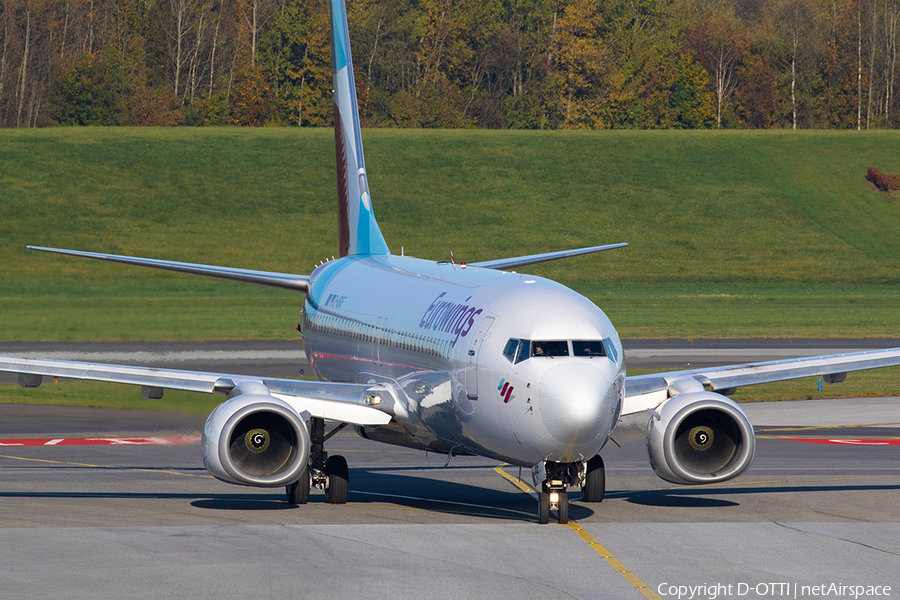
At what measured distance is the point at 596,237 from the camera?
9912 centimetres

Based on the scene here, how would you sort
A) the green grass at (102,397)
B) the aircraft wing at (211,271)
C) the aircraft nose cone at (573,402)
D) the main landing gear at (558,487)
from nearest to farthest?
the aircraft nose cone at (573,402)
the main landing gear at (558,487)
the aircraft wing at (211,271)
the green grass at (102,397)

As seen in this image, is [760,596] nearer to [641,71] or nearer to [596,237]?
[596,237]

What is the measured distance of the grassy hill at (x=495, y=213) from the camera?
80.8 m

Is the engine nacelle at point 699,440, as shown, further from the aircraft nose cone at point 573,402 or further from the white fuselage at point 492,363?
the aircraft nose cone at point 573,402

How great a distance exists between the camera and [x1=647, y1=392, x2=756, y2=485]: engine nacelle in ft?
69.1

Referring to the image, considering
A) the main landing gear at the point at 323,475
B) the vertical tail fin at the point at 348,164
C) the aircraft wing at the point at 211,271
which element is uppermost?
the vertical tail fin at the point at 348,164

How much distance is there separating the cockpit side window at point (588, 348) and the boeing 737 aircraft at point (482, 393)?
0.07ft

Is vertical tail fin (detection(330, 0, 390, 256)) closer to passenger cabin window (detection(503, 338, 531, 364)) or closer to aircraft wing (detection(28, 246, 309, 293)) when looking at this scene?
aircraft wing (detection(28, 246, 309, 293))

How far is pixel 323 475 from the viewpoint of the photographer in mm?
23188

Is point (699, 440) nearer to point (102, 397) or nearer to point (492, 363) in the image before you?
point (492, 363)

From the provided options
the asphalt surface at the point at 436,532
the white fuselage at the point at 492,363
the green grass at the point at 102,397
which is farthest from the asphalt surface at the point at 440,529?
the green grass at the point at 102,397

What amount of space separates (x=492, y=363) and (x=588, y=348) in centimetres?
155

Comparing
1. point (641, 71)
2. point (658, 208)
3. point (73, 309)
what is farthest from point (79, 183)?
point (641, 71)

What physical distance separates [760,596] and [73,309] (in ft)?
177
